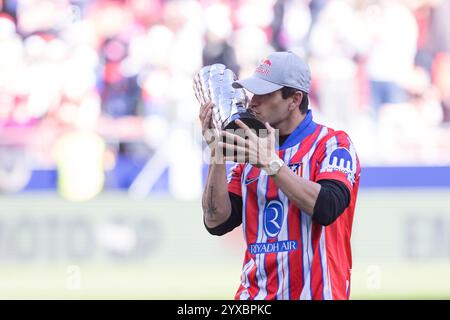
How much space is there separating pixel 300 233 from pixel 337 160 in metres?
0.33

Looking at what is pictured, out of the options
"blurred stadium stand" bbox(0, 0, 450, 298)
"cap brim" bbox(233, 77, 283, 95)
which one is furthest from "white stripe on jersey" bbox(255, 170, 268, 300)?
"blurred stadium stand" bbox(0, 0, 450, 298)

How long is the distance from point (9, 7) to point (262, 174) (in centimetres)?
621

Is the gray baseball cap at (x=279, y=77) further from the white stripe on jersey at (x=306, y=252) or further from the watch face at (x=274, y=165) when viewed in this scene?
the white stripe on jersey at (x=306, y=252)

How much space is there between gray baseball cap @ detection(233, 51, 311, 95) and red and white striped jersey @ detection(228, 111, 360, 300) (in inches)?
6.8

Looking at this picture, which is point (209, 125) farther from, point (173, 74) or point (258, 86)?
point (173, 74)

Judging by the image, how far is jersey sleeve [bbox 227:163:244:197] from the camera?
162 inches

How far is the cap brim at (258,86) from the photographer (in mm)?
3918

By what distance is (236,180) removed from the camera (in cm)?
416

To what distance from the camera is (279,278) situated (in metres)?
3.85

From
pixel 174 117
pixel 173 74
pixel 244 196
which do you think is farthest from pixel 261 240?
pixel 173 74

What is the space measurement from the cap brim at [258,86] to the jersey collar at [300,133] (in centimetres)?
19

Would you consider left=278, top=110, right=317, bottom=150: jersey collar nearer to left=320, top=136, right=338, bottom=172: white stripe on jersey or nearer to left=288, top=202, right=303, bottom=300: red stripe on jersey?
left=320, top=136, right=338, bottom=172: white stripe on jersey
